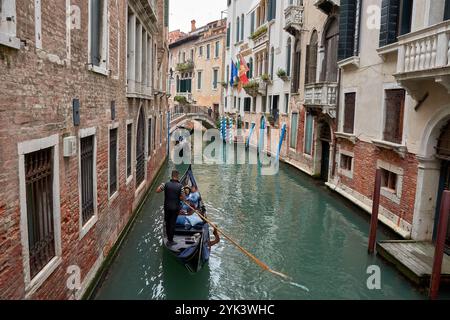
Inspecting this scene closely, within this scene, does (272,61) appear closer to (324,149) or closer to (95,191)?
(324,149)

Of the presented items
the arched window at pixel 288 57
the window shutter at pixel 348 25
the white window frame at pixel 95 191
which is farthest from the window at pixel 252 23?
the white window frame at pixel 95 191

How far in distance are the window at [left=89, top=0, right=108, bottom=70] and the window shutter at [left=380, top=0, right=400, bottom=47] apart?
5.74 meters

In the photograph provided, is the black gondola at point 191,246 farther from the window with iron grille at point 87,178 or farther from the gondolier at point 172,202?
the window with iron grille at point 87,178

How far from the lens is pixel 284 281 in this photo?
20.0 ft

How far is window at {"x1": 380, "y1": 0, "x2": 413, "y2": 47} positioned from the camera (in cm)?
807

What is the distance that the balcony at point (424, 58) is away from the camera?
19.1 ft

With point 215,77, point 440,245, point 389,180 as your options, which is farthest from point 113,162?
point 215,77

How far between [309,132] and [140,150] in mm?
6936

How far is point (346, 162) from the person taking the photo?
1141 centimetres

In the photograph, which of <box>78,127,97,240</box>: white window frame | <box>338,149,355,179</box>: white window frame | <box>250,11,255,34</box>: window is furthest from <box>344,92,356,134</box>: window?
<box>250,11,255,34</box>: window

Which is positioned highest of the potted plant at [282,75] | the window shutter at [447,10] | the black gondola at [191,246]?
the window shutter at [447,10]

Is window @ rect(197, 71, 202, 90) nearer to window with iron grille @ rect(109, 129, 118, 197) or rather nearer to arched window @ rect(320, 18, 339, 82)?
arched window @ rect(320, 18, 339, 82)

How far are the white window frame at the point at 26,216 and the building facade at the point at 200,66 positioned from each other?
2817 cm

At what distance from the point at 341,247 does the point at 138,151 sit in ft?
17.2
